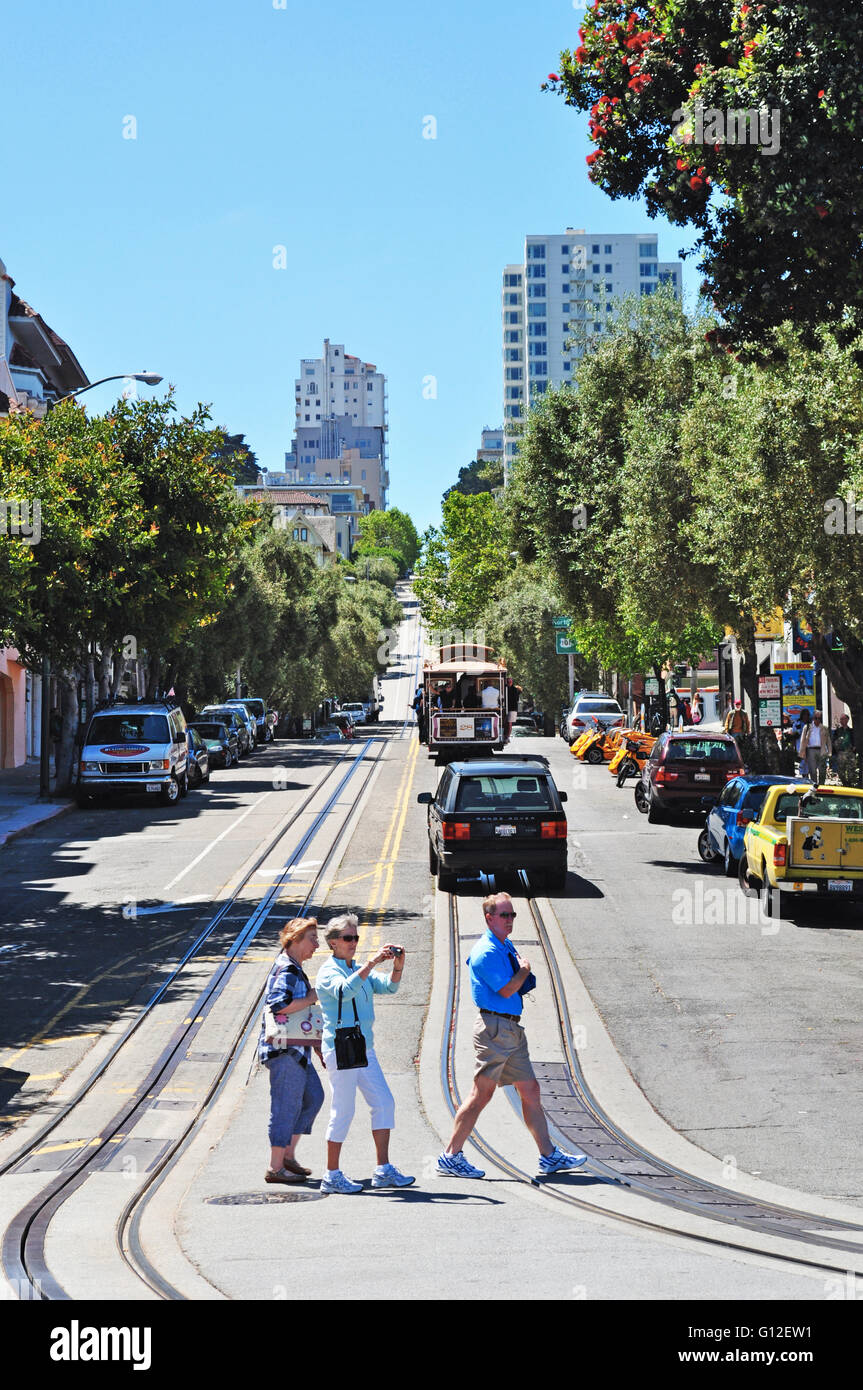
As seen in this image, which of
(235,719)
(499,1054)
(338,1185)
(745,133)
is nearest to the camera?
(338,1185)

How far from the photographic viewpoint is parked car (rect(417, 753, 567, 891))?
70.3 ft

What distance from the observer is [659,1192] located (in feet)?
30.2

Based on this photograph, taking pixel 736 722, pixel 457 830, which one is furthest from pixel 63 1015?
pixel 736 722

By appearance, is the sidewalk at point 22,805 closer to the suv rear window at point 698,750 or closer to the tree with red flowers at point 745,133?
the suv rear window at point 698,750

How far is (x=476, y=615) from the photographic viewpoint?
365ft

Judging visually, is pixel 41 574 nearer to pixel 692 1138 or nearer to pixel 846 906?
pixel 846 906

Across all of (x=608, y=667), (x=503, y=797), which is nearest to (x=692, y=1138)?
(x=503, y=797)

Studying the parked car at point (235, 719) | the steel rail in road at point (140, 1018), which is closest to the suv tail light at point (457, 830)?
the steel rail in road at point (140, 1018)

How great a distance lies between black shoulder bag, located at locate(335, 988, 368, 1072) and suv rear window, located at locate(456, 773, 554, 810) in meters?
12.4

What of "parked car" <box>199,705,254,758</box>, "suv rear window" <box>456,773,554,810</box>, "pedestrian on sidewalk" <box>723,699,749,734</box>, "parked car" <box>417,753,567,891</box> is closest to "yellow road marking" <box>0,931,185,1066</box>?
"parked car" <box>417,753,567,891</box>

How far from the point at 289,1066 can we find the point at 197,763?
1281 inches

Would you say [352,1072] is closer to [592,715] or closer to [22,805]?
[22,805]

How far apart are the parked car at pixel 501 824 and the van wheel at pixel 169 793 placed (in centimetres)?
1421

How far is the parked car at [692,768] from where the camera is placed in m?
30.0
